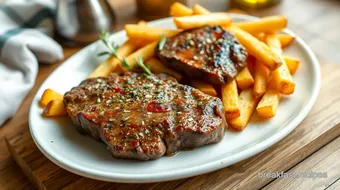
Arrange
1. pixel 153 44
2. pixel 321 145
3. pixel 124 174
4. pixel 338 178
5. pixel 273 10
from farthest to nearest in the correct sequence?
pixel 273 10 → pixel 153 44 → pixel 321 145 → pixel 338 178 → pixel 124 174

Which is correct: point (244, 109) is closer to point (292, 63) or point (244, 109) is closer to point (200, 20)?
point (292, 63)

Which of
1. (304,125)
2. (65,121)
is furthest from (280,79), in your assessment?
(65,121)

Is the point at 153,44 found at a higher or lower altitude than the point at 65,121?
higher

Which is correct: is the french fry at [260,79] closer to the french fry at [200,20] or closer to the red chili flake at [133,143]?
the french fry at [200,20]

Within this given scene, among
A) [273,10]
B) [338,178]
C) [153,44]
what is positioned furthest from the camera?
[273,10]

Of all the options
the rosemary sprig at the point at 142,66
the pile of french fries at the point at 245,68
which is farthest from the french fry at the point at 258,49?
the rosemary sprig at the point at 142,66

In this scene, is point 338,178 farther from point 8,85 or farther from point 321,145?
point 8,85

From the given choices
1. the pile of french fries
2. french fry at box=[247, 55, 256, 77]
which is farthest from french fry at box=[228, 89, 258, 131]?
french fry at box=[247, 55, 256, 77]

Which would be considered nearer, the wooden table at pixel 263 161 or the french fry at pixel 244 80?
the wooden table at pixel 263 161

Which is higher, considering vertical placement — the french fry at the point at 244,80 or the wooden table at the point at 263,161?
the french fry at the point at 244,80
